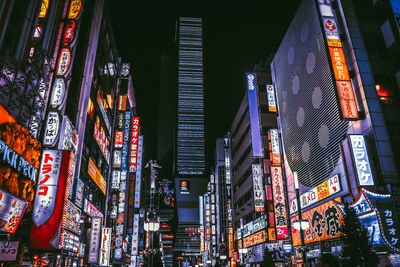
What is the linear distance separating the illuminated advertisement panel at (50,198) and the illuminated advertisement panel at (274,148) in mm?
22941

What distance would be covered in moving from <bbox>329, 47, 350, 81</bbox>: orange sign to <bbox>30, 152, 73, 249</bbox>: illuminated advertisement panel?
1807cm

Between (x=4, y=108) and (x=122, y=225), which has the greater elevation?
(x=4, y=108)

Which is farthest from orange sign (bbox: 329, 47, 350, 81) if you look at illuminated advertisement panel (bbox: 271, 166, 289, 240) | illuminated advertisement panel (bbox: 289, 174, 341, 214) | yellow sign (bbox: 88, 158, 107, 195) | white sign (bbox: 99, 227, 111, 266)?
white sign (bbox: 99, 227, 111, 266)

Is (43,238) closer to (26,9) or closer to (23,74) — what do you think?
(23,74)

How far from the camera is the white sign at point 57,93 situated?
1644cm

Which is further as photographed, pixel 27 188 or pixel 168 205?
pixel 168 205

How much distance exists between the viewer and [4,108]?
11758 millimetres

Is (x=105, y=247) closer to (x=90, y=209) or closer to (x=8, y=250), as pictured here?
(x=90, y=209)

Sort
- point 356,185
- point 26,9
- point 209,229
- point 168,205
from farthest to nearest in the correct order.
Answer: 1. point 168,205
2. point 209,229
3. point 356,185
4. point 26,9

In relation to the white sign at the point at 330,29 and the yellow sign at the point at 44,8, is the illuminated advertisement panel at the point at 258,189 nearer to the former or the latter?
the white sign at the point at 330,29

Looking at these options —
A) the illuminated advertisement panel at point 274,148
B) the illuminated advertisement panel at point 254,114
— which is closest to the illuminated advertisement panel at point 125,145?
the illuminated advertisement panel at point 254,114

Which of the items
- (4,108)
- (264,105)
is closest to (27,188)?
(4,108)

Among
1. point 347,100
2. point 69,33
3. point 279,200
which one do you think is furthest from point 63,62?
point 279,200

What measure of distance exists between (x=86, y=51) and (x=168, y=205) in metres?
111
